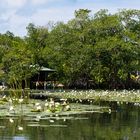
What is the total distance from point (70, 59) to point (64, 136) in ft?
121

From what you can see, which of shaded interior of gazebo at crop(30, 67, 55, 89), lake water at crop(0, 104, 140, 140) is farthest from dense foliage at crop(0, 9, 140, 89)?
lake water at crop(0, 104, 140, 140)

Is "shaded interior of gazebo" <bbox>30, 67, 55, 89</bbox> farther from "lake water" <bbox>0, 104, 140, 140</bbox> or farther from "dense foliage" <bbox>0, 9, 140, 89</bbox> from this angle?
"lake water" <bbox>0, 104, 140, 140</bbox>

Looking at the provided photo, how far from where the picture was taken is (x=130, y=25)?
55562mm

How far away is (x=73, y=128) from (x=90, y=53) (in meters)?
35.1

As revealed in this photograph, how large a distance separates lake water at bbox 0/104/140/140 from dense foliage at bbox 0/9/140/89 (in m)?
30.2

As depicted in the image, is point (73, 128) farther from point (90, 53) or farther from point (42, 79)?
point (42, 79)

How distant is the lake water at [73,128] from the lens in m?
14.8

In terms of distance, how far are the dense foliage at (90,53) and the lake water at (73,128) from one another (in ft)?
99.0

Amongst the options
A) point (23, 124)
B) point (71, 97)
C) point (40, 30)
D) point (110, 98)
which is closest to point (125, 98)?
point (110, 98)

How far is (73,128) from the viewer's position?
16625mm

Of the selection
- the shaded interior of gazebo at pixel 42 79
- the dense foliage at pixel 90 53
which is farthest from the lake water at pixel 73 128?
the shaded interior of gazebo at pixel 42 79

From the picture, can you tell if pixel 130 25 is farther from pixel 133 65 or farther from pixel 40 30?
pixel 40 30

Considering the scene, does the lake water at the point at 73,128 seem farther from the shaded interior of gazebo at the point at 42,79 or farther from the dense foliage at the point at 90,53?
the shaded interior of gazebo at the point at 42,79

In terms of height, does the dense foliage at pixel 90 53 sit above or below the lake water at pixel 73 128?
above
